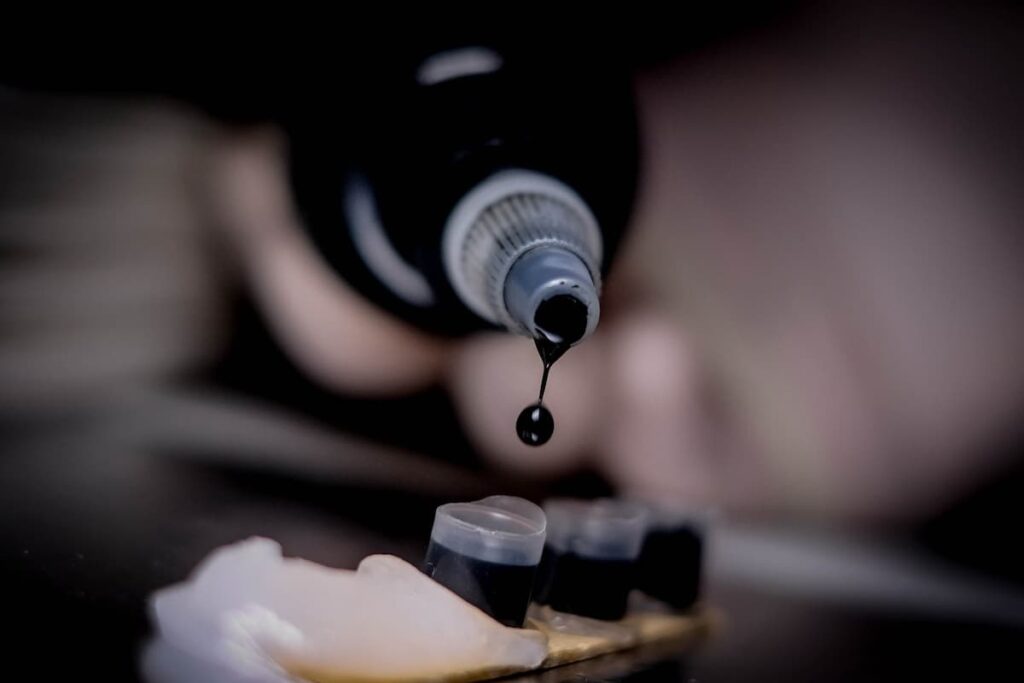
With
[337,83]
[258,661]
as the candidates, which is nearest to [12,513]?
[258,661]

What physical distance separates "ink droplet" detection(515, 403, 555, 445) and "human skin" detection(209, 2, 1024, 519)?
0.47m

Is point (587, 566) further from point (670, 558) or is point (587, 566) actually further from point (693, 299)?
point (693, 299)

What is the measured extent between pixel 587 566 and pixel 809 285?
1.95 feet

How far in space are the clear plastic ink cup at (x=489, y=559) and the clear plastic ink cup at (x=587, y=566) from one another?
0.20 ft

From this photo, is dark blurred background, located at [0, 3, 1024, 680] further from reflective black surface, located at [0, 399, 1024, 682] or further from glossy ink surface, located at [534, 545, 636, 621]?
glossy ink surface, located at [534, 545, 636, 621]

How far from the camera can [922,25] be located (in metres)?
0.94

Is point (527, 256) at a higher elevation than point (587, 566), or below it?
higher

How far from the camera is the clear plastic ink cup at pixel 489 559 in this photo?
0.43 metres

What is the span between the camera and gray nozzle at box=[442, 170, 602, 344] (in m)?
0.38

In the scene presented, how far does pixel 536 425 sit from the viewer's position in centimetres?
43

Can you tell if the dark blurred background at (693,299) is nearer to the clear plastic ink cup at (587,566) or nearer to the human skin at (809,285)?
the human skin at (809,285)

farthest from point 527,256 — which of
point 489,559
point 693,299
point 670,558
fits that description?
point 693,299

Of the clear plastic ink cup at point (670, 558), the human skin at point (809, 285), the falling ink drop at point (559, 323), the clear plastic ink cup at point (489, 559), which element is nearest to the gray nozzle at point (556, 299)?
the falling ink drop at point (559, 323)

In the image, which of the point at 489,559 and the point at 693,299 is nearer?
the point at 489,559
